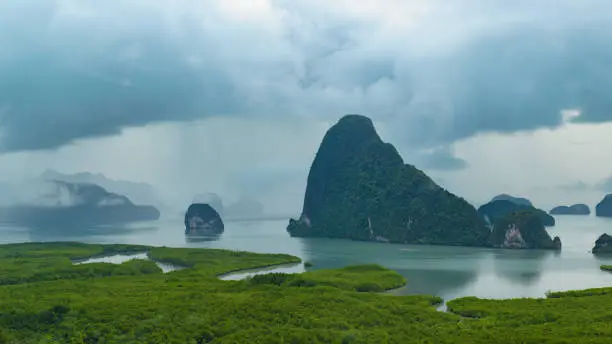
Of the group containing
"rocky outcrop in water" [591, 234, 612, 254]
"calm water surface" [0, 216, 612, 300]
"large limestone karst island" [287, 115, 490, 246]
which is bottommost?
"calm water surface" [0, 216, 612, 300]

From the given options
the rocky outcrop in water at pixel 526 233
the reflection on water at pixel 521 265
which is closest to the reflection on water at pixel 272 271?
the reflection on water at pixel 521 265

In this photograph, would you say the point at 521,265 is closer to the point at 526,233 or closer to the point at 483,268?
the point at 483,268

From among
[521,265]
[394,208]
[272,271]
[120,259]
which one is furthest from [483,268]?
[394,208]

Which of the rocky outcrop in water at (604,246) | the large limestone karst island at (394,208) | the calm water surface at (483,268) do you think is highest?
the large limestone karst island at (394,208)

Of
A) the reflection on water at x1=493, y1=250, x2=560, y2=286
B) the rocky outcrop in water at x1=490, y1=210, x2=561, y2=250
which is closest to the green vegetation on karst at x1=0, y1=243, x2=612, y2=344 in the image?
the reflection on water at x1=493, y1=250, x2=560, y2=286

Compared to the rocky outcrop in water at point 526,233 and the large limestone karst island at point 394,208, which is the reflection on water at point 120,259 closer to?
the large limestone karst island at point 394,208

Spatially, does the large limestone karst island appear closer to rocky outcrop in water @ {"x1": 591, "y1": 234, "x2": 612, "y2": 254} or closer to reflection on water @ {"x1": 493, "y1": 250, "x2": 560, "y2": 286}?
reflection on water @ {"x1": 493, "y1": 250, "x2": 560, "y2": 286}

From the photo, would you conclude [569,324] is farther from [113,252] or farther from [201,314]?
[113,252]

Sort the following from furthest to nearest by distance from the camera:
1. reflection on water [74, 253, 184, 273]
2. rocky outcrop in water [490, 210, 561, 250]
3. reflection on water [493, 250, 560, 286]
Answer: rocky outcrop in water [490, 210, 561, 250], reflection on water [74, 253, 184, 273], reflection on water [493, 250, 560, 286]
